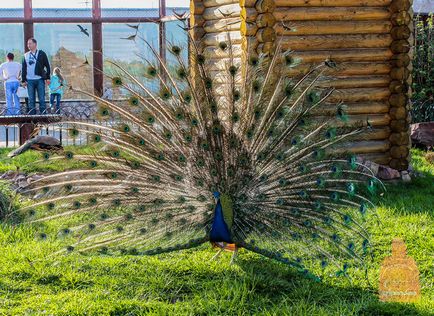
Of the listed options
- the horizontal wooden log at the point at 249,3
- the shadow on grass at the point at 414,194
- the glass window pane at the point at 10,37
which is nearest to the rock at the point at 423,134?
the shadow on grass at the point at 414,194

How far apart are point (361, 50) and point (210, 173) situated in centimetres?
527

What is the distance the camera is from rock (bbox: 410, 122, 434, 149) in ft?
43.6

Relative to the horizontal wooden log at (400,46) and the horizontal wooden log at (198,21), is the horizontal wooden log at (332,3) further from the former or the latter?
the horizontal wooden log at (198,21)

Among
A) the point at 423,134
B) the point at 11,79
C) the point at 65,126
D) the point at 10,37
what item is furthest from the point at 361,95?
the point at 10,37

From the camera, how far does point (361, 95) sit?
1073 cm

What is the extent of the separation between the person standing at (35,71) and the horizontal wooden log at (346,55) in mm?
8009

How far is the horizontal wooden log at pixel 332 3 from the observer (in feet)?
33.4

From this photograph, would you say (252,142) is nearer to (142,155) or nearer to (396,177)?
(142,155)

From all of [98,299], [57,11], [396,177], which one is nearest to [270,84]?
[98,299]

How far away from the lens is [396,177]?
10516 millimetres

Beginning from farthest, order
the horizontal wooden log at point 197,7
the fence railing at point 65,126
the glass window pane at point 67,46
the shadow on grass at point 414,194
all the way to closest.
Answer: the glass window pane at point 67,46 → the horizontal wooden log at point 197,7 → the shadow on grass at point 414,194 → the fence railing at point 65,126

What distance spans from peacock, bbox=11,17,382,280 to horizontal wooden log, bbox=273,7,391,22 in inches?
151

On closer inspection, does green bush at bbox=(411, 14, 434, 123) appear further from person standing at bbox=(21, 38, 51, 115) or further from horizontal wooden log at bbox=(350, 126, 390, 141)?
person standing at bbox=(21, 38, 51, 115)

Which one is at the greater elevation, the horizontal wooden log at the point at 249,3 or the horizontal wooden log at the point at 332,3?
the horizontal wooden log at the point at 332,3
